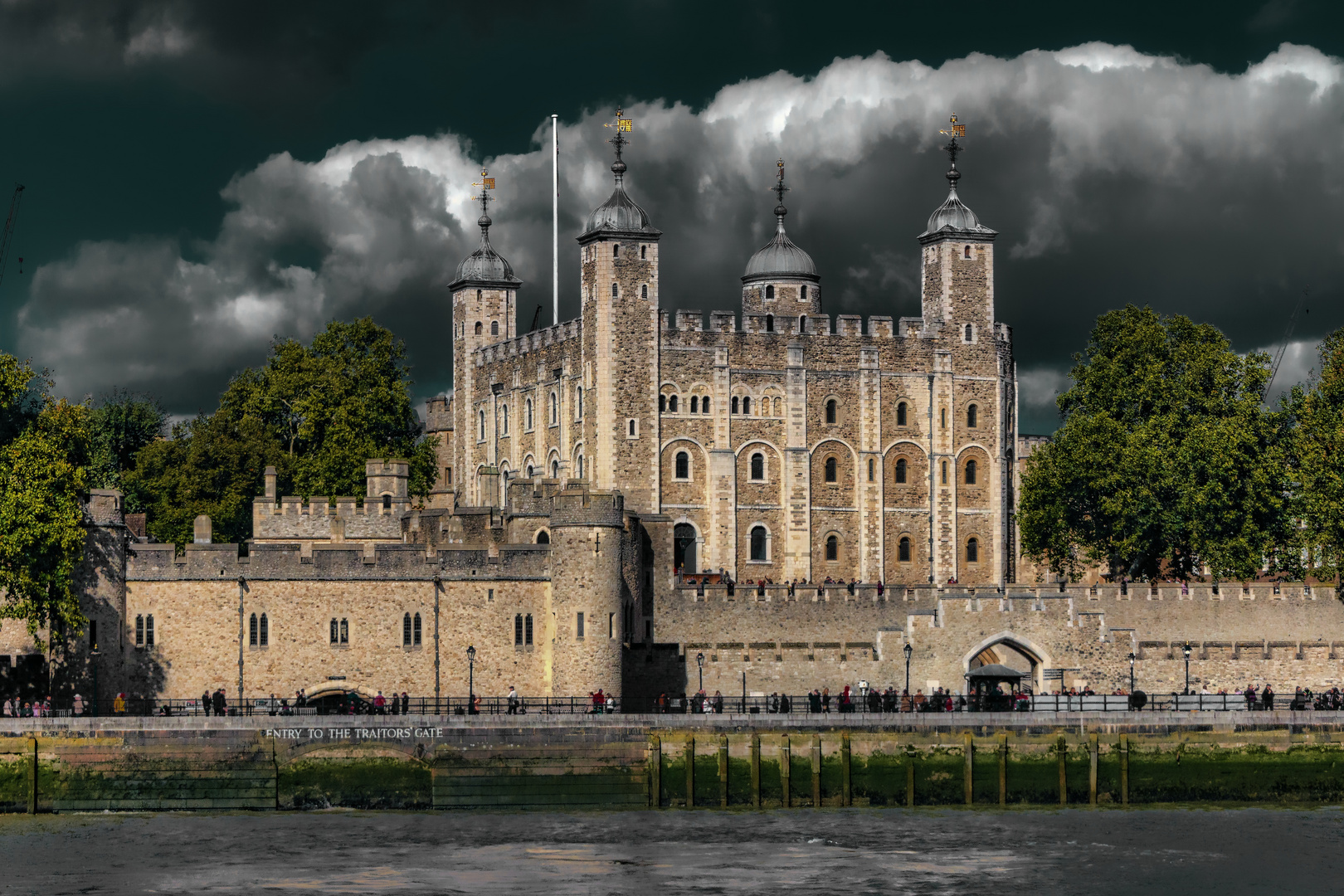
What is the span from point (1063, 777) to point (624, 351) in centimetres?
3443

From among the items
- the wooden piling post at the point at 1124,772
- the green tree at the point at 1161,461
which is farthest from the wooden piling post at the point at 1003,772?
the green tree at the point at 1161,461

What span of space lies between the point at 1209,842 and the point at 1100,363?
3259 centimetres

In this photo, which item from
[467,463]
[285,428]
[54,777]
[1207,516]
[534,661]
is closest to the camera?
Answer: [54,777]

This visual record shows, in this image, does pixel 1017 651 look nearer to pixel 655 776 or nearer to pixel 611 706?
pixel 611 706

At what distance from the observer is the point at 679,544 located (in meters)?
99.9

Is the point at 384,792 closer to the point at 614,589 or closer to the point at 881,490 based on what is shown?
the point at 614,589

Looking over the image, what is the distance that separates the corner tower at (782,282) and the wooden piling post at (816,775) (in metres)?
44.9

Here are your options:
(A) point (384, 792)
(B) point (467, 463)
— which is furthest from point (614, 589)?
(B) point (467, 463)

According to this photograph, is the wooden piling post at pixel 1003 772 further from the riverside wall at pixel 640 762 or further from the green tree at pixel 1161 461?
the green tree at pixel 1161 461

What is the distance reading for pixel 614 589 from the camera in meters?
76.8

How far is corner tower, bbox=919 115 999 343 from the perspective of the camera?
10419cm

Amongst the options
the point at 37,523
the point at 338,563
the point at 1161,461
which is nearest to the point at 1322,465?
the point at 1161,461

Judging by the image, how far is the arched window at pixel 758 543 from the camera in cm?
10094

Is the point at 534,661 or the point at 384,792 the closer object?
the point at 384,792
